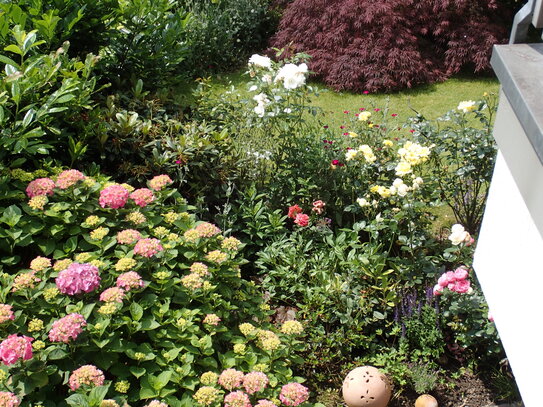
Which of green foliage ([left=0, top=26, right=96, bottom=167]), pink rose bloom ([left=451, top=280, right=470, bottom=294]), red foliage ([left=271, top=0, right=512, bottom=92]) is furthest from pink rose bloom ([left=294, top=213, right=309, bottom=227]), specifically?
red foliage ([left=271, top=0, right=512, bottom=92])

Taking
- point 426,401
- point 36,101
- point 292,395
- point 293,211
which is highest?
point 36,101

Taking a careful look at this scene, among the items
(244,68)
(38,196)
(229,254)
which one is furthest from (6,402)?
(244,68)

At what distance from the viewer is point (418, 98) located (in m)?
6.66

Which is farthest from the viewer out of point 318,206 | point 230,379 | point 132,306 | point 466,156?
point 466,156

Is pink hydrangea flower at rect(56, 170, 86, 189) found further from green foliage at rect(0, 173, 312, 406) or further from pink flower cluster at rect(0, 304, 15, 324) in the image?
pink flower cluster at rect(0, 304, 15, 324)

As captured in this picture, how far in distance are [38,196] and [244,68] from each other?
5.09 meters

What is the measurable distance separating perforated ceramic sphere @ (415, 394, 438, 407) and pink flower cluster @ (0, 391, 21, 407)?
1.87 metres

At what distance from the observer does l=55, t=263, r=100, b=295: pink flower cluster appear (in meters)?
2.38

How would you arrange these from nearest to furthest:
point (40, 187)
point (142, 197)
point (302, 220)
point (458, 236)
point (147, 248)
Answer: point (147, 248), point (40, 187), point (142, 197), point (458, 236), point (302, 220)

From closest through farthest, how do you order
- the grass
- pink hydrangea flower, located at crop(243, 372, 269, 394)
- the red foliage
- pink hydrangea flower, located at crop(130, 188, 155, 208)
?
pink hydrangea flower, located at crop(243, 372, 269, 394)
pink hydrangea flower, located at crop(130, 188, 155, 208)
the grass
the red foliage

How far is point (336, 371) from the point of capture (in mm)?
3258

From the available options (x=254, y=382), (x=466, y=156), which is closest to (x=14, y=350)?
(x=254, y=382)

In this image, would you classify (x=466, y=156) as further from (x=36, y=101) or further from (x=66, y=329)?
(x=66, y=329)

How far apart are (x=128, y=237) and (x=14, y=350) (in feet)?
2.59
